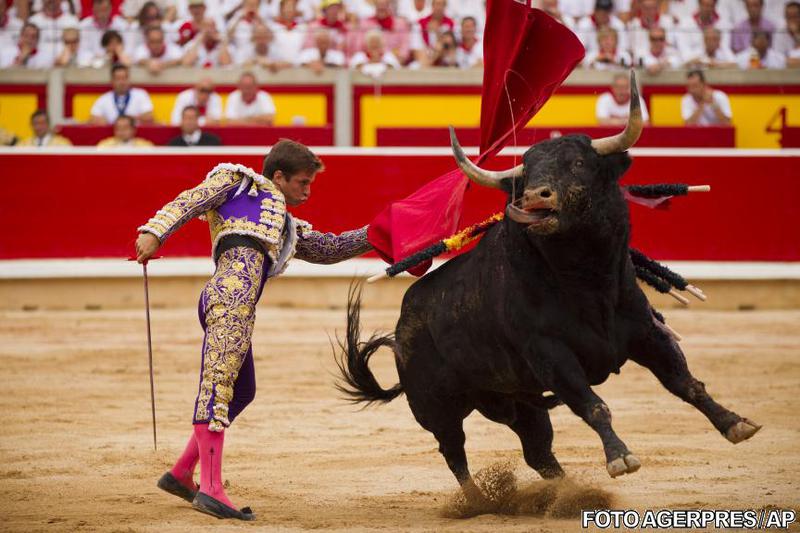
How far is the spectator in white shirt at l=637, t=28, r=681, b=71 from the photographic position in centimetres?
1115

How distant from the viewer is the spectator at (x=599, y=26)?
11102 mm

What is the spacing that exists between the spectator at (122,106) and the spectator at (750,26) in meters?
4.86

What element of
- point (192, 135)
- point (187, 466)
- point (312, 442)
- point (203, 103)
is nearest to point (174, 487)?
point (187, 466)

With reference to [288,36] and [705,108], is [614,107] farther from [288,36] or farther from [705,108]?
[288,36]

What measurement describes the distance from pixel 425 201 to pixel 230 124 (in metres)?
6.45

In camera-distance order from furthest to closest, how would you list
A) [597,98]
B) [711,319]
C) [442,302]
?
[597,98]
[711,319]
[442,302]

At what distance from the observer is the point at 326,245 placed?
468 centimetres

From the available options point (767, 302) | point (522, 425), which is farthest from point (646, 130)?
point (522, 425)

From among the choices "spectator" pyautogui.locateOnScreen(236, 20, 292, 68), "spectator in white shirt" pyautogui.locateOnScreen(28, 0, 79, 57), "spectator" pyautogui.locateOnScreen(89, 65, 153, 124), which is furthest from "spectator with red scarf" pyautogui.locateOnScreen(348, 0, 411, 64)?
"spectator in white shirt" pyautogui.locateOnScreen(28, 0, 79, 57)

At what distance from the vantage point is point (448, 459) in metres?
4.69

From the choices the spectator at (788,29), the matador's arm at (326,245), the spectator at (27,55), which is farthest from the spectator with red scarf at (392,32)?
the matador's arm at (326,245)

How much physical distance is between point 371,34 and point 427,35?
20.4 inches

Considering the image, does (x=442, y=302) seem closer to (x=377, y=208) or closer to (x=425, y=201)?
(x=425, y=201)

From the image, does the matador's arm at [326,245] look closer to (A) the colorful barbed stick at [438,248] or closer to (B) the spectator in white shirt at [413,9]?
(A) the colorful barbed stick at [438,248]
